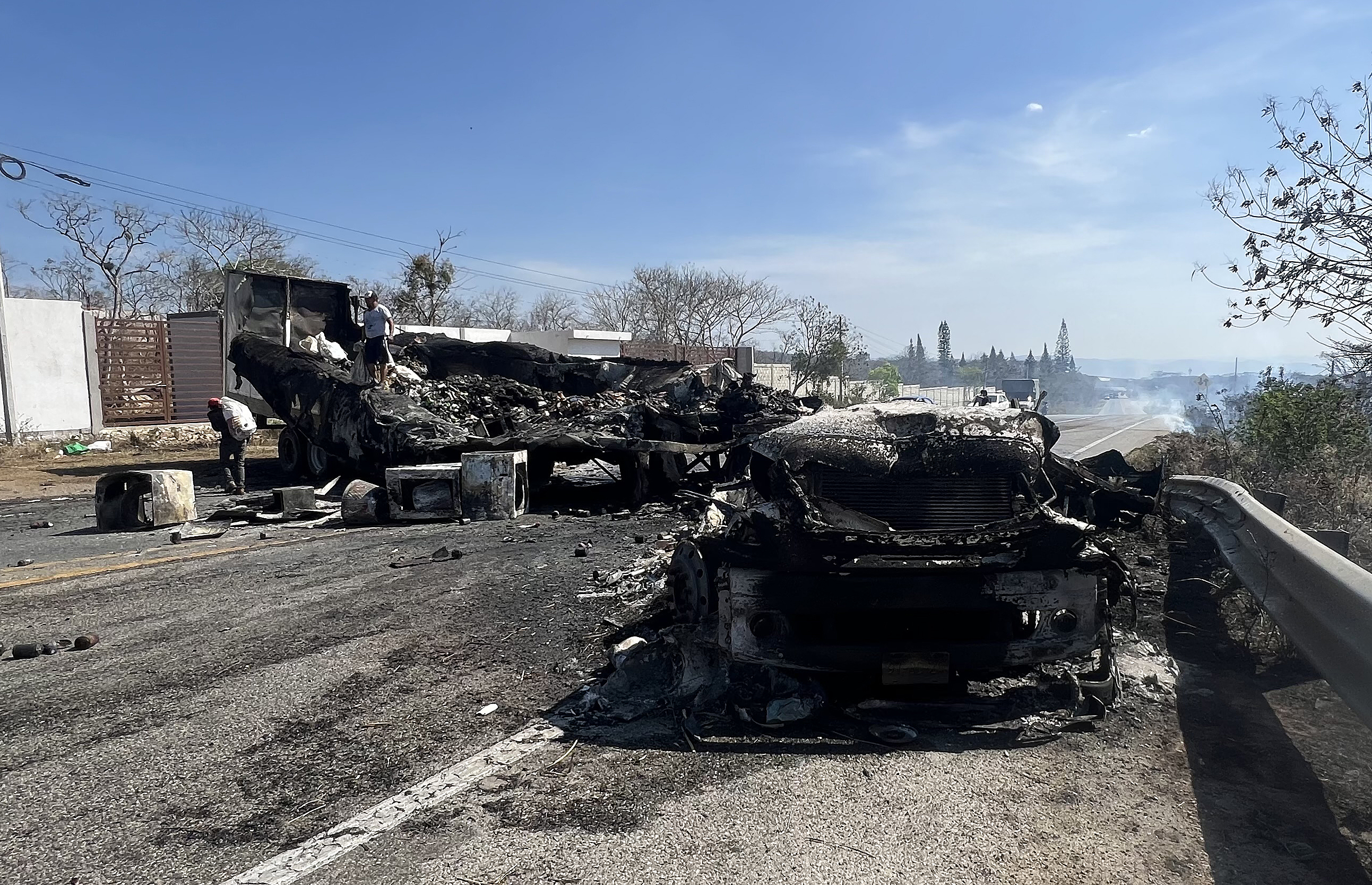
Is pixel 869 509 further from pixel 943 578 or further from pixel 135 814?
pixel 135 814

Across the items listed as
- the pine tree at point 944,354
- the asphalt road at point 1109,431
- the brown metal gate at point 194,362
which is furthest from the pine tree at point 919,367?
the brown metal gate at point 194,362

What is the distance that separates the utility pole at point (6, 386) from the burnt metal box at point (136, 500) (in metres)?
10.1

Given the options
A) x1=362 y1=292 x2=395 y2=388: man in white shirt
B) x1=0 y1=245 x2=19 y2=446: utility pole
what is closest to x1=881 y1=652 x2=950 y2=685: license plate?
x1=362 y1=292 x2=395 y2=388: man in white shirt

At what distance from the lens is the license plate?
148 inches

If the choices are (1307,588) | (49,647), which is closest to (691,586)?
(1307,588)

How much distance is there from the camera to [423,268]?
38156 millimetres

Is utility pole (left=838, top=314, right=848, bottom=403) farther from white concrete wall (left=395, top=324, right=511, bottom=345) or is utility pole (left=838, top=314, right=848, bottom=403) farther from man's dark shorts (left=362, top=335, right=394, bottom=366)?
man's dark shorts (left=362, top=335, right=394, bottom=366)

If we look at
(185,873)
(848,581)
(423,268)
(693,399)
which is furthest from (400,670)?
(423,268)

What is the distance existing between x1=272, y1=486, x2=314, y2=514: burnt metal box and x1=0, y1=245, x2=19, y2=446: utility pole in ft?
34.7

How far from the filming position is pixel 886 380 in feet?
196

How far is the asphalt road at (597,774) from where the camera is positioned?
9.01 ft

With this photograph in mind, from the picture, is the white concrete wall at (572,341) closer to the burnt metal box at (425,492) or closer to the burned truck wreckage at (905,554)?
the burnt metal box at (425,492)

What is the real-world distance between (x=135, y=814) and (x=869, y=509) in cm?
330

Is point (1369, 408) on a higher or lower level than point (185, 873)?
higher
